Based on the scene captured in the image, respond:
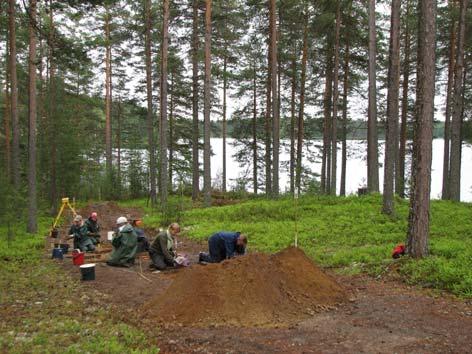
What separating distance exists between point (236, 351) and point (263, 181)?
2977cm

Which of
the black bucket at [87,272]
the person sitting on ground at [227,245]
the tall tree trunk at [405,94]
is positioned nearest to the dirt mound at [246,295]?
the person sitting on ground at [227,245]

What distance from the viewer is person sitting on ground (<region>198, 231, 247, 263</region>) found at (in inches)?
378

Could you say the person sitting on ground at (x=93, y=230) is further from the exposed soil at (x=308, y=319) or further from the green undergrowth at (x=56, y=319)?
the exposed soil at (x=308, y=319)

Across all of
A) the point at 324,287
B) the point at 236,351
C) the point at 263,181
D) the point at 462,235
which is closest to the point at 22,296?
the point at 236,351

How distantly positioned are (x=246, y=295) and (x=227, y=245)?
8.99 ft

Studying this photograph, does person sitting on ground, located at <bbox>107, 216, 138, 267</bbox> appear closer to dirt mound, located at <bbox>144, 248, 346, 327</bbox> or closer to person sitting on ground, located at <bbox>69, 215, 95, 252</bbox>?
person sitting on ground, located at <bbox>69, 215, 95, 252</bbox>

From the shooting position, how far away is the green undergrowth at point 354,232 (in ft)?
27.9

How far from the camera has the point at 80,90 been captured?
1407 inches

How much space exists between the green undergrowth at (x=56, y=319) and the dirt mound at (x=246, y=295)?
35.3 inches

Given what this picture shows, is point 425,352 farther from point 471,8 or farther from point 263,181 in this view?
point 263,181

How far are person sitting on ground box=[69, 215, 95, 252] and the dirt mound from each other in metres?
6.35

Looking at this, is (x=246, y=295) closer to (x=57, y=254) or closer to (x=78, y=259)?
(x=78, y=259)

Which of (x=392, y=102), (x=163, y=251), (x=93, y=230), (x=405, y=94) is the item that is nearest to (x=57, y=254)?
(x=93, y=230)

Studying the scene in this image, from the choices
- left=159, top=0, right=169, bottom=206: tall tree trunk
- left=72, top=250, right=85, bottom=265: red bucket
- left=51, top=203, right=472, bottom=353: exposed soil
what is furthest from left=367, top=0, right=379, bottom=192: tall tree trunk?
left=72, top=250, right=85, bottom=265: red bucket
